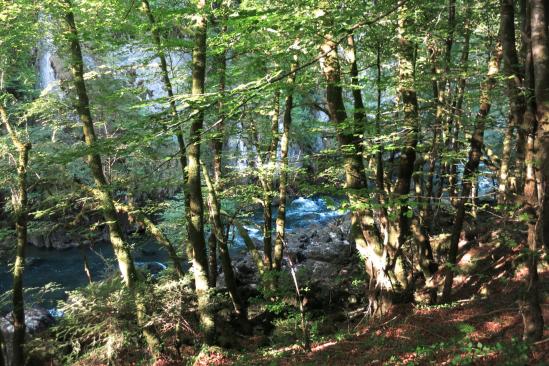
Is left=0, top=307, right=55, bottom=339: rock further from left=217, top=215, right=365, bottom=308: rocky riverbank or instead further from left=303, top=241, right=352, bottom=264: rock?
left=303, top=241, right=352, bottom=264: rock

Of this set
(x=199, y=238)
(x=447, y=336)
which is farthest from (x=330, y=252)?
(x=447, y=336)

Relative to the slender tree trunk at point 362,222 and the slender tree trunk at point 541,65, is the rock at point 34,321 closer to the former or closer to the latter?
the slender tree trunk at point 362,222

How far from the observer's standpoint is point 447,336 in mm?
6828

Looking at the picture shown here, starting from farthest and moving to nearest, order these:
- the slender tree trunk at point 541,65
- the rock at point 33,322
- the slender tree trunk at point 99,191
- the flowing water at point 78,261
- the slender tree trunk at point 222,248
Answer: the flowing water at point 78,261 → the rock at point 33,322 → the slender tree trunk at point 222,248 → the slender tree trunk at point 99,191 → the slender tree trunk at point 541,65

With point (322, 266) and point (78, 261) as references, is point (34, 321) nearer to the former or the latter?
point (78, 261)

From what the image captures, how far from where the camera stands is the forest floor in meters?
5.16

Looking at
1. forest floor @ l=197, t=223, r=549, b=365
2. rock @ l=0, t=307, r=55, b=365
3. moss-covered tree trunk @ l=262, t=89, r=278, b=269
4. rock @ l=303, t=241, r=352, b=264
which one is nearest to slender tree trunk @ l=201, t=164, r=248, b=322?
moss-covered tree trunk @ l=262, t=89, r=278, b=269

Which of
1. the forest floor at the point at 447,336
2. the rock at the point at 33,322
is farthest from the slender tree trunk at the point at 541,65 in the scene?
the rock at the point at 33,322

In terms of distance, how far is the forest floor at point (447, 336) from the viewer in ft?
16.9

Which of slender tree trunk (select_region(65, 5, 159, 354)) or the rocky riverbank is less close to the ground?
slender tree trunk (select_region(65, 5, 159, 354))

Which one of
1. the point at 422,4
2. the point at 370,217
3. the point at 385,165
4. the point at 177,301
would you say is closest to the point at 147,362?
the point at 177,301

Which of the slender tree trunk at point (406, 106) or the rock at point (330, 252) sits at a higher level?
the slender tree trunk at point (406, 106)

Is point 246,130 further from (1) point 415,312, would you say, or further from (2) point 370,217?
(1) point 415,312

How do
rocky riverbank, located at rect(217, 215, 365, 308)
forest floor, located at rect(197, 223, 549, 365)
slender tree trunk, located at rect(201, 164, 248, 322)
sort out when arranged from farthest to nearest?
rocky riverbank, located at rect(217, 215, 365, 308)
slender tree trunk, located at rect(201, 164, 248, 322)
forest floor, located at rect(197, 223, 549, 365)
